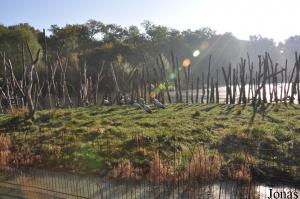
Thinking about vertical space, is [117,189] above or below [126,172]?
below

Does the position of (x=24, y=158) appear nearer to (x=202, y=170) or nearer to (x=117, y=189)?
(x=117, y=189)

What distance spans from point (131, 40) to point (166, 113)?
1869 inches

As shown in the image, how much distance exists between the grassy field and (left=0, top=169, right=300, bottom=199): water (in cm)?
78

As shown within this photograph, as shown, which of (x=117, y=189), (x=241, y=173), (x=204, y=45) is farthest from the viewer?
(x=204, y=45)

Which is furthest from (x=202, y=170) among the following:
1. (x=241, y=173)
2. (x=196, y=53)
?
(x=196, y=53)

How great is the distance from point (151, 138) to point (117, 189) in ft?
11.3

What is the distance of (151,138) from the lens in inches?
524

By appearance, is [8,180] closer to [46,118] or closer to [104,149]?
[104,149]

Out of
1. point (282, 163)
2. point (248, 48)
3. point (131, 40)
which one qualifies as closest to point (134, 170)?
point (282, 163)

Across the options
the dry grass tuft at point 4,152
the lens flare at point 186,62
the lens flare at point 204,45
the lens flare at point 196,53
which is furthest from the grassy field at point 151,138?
the lens flare at point 204,45

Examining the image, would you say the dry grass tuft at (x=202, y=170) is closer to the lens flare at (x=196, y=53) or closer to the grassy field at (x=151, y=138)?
the grassy field at (x=151, y=138)

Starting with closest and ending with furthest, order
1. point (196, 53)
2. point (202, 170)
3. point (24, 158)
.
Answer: point (202, 170) < point (24, 158) < point (196, 53)

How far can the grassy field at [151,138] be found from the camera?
11.7 metres

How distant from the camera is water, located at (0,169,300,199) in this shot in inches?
372
